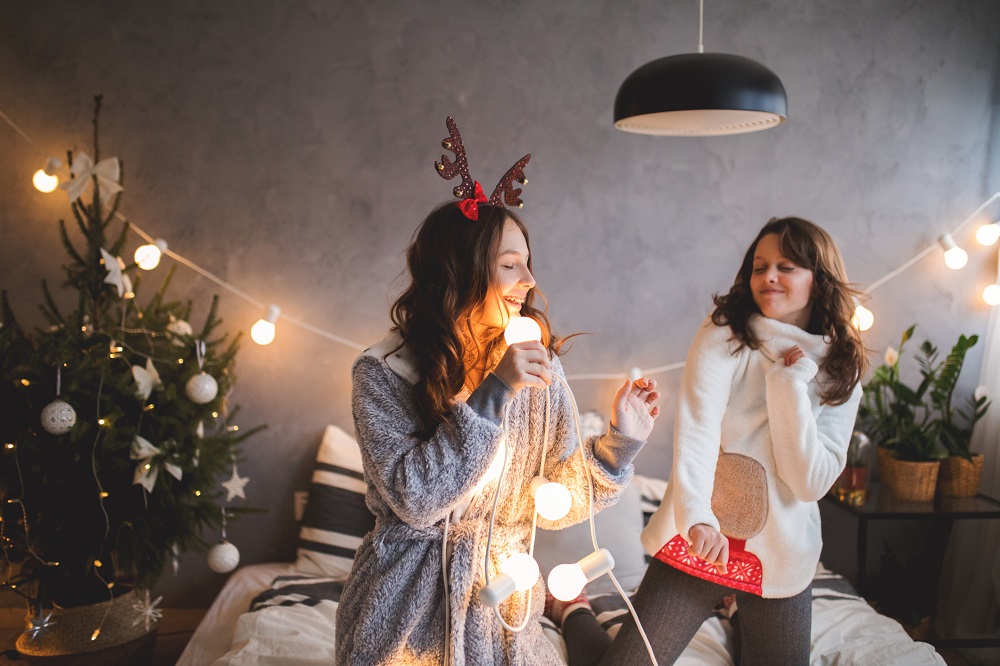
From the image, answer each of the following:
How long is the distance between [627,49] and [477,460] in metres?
1.97

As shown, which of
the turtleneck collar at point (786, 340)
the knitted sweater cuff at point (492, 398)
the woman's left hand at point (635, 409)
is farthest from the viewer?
the turtleneck collar at point (786, 340)

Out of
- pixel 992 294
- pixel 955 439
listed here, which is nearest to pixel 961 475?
pixel 955 439

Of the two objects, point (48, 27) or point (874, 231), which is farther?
point (874, 231)

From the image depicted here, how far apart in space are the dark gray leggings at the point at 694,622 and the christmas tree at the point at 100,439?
4.41 feet

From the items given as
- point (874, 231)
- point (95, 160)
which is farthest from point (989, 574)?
point (95, 160)

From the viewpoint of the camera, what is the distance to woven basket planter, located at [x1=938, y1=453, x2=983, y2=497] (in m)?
2.68

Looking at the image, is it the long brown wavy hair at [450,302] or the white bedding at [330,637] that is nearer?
the long brown wavy hair at [450,302]

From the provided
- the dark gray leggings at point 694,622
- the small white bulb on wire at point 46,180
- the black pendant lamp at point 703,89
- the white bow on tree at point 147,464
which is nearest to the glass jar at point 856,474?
the dark gray leggings at point 694,622

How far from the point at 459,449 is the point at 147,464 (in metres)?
1.28

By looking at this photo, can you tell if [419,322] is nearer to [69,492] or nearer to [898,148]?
[69,492]

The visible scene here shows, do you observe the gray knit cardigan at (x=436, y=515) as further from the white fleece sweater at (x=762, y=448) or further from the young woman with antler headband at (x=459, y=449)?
the white fleece sweater at (x=762, y=448)

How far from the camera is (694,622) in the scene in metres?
1.74

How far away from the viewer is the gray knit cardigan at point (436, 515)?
1319mm

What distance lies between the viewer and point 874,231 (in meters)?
2.93
